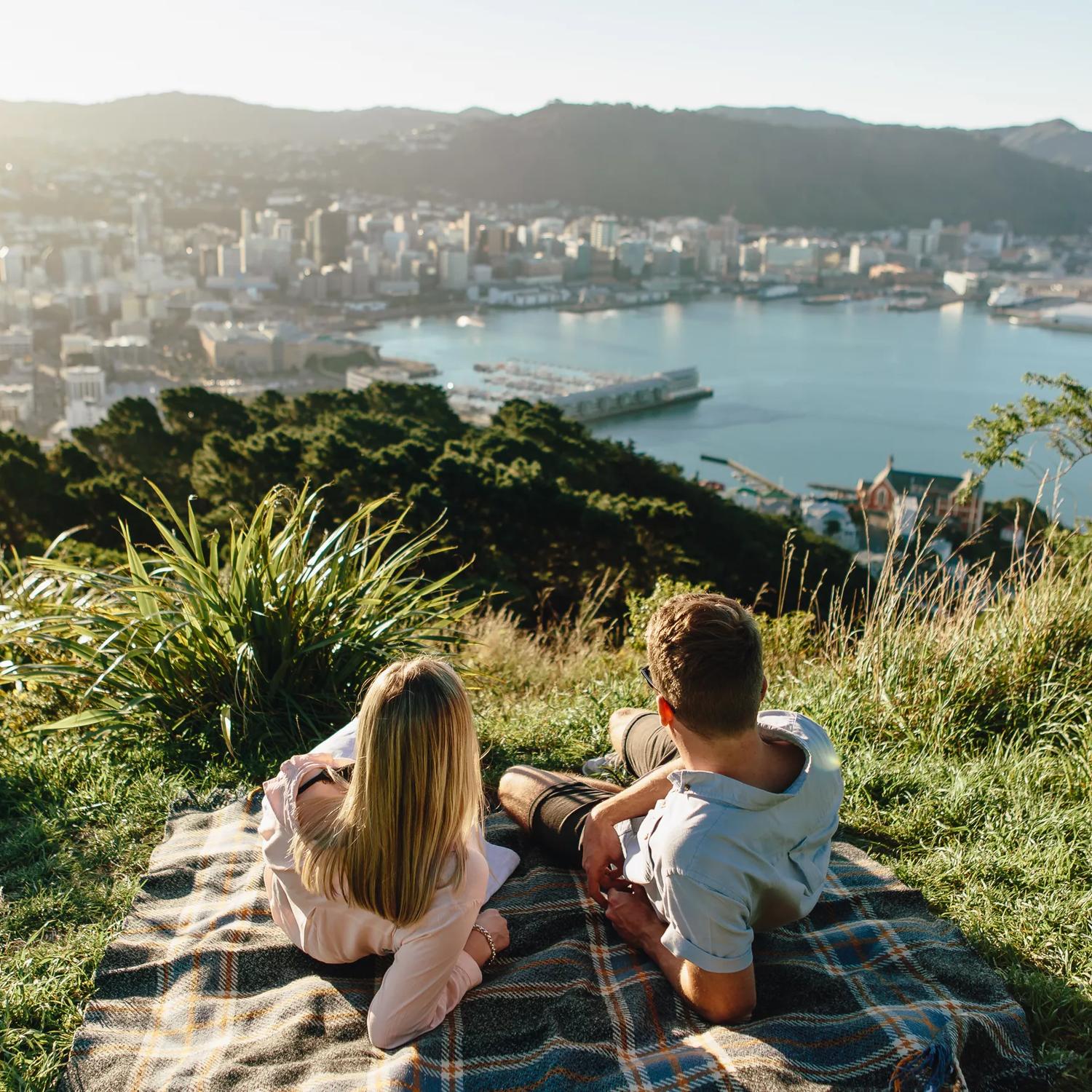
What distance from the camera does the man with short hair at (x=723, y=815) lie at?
108cm

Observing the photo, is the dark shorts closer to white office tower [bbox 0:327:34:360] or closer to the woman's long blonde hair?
the woman's long blonde hair

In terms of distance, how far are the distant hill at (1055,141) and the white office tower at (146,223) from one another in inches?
2617

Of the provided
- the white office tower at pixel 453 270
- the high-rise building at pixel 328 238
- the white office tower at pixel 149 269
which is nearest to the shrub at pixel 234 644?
the white office tower at pixel 453 270

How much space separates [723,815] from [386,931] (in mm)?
435

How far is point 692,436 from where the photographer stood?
88.5 ft

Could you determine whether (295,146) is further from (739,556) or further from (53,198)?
(739,556)

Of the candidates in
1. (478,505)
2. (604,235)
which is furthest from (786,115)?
(478,505)

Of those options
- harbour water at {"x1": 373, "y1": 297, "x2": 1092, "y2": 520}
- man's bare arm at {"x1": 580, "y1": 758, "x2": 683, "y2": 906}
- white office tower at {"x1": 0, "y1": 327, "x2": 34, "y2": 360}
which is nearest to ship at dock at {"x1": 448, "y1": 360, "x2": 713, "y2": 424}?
harbour water at {"x1": 373, "y1": 297, "x2": 1092, "y2": 520}

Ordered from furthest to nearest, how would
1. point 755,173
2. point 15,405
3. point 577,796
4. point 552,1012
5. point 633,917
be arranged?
point 755,173 → point 15,405 → point 577,796 → point 633,917 → point 552,1012

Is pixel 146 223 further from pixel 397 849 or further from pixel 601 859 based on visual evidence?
pixel 397 849

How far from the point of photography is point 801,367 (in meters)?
36.2

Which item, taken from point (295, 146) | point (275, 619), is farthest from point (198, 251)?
point (275, 619)

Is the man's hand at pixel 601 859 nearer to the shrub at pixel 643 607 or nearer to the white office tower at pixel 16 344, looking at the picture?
the shrub at pixel 643 607

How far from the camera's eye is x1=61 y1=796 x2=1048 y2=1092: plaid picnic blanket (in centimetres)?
107
